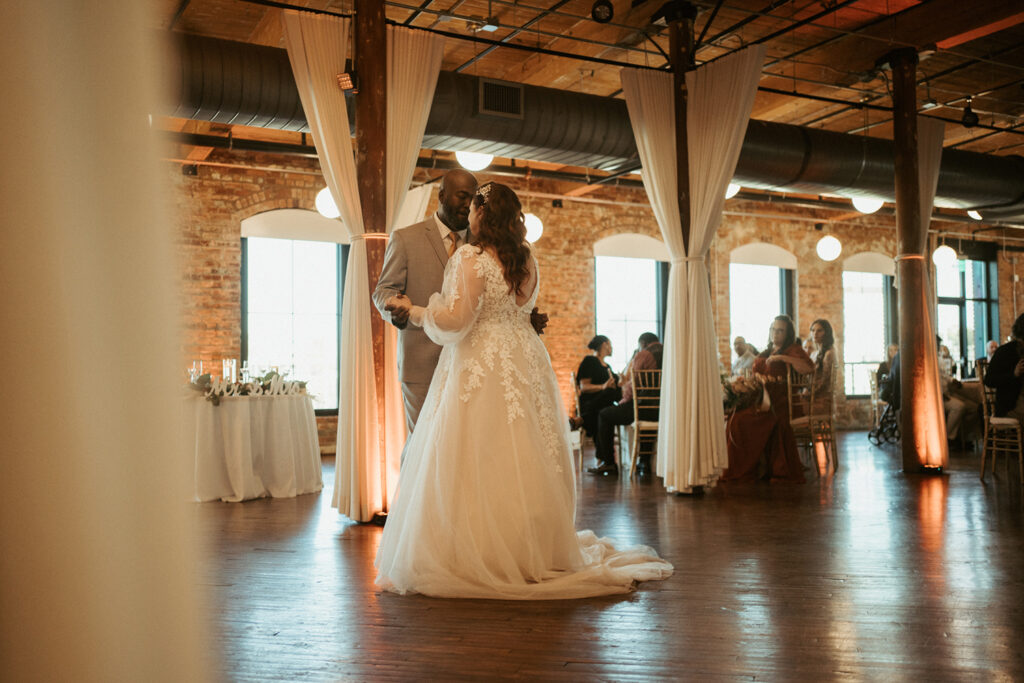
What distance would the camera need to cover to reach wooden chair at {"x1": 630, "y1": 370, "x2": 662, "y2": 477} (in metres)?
8.18

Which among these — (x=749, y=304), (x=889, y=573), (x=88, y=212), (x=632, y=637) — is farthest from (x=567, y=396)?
(x=88, y=212)

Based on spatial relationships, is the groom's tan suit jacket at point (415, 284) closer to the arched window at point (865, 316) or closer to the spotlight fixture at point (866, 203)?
the spotlight fixture at point (866, 203)

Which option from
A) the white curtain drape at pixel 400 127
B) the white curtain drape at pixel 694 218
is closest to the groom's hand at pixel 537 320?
the white curtain drape at pixel 400 127

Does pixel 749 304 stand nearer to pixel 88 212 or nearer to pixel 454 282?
pixel 454 282

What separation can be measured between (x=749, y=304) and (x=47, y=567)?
592 inches

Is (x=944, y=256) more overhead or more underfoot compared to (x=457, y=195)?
more overhead

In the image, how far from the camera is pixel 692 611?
3.21 metres

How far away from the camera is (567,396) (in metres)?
12.8

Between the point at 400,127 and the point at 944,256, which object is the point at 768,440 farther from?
the point at 944,256

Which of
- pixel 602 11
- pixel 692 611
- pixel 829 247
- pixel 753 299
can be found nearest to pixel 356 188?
pixel 602 11

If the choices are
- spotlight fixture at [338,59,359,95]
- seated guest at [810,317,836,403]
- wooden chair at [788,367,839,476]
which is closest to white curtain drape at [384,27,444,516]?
spotlight fixture at [338,59,359,95]

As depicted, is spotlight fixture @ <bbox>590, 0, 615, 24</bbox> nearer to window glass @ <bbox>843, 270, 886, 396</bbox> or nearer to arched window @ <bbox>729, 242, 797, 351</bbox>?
arched window @ <bbox>729, 242, 797, 351</bbox>

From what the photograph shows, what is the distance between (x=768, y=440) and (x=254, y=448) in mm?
4492

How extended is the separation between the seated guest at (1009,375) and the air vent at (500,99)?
14.4ft
